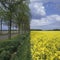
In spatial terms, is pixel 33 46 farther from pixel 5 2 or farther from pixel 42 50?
pixel 5 2

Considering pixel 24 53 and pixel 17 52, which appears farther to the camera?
pixel 17 52

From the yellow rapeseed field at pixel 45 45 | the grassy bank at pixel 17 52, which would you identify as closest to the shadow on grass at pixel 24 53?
the grassy bank at pixel 17 52

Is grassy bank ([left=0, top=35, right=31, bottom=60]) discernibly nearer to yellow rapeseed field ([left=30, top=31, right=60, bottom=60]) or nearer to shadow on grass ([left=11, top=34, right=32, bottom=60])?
shadow on grass ([left=11, top=34, right=32, bottom=60])

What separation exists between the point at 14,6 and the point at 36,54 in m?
16.8

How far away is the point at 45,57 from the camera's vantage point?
479 cm

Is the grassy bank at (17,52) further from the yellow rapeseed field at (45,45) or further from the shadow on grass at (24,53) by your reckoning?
the yellow rapeseed field at (45,45)

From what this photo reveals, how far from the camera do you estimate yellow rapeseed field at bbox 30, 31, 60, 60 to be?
4.53m

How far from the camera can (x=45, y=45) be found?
477 cm

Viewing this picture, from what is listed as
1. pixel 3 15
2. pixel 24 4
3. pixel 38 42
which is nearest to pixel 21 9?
pixel 24 4

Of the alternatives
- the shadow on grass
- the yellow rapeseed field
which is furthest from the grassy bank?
the yellow rapeseed field

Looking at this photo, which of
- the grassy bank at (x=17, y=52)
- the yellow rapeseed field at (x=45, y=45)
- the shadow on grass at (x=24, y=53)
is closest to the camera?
the yellow rapeseed field at (x=45, y=45)

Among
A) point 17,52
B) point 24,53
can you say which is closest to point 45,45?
point 24,53

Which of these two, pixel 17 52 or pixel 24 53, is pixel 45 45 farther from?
pixel 17 52

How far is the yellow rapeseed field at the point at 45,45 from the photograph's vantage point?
4.53m
